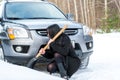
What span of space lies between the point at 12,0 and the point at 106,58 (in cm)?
266

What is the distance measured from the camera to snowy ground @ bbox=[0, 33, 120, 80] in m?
3.32

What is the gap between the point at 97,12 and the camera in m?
33.3

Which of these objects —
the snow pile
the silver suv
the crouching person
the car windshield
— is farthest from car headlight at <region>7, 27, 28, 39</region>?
the snow pile

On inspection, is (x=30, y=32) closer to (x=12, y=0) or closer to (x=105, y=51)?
(x=12, y=0)

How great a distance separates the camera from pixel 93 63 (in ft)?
31.8

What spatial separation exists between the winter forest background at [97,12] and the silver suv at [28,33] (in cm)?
1283

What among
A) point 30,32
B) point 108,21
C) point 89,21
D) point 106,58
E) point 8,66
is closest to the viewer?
point 8,66

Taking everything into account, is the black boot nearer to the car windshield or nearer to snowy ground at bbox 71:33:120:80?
snowy ground at bbox 71:33:120:80

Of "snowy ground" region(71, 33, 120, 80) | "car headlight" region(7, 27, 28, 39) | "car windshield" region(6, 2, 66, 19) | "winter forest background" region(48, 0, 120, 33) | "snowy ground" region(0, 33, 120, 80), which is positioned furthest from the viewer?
"winter forest background" region(48, 0, 120, 33)

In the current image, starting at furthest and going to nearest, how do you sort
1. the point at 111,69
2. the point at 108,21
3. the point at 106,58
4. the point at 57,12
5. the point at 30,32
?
the point at 108,21 < the point at 106,58 < the point at 57,12 < the point at 111,69 < the point at 30,32

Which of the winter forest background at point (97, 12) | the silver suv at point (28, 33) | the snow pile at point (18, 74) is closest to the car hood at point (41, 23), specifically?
the silver suv at point (28, 33)

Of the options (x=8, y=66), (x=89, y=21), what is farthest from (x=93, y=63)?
(x=89, y=21)

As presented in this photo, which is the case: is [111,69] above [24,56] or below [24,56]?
below

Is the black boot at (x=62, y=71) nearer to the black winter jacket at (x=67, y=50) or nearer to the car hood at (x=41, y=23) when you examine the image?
the black winter jacket at (x=67, y=50)
